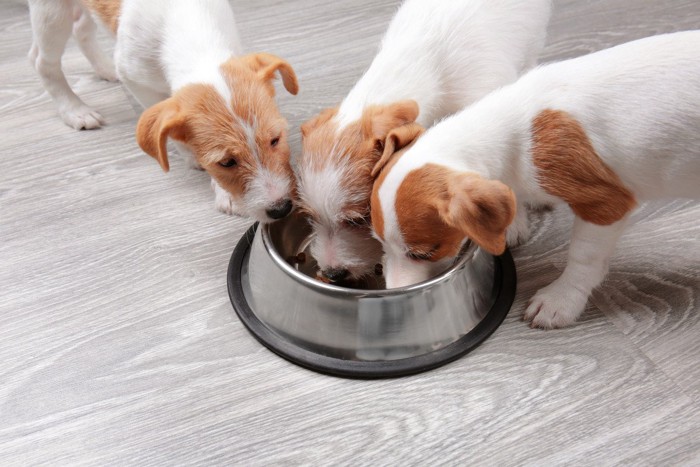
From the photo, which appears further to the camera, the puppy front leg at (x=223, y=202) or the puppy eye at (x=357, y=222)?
the puppy front leg at (x=223, y=202)

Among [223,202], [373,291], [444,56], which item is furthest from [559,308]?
[223,202]

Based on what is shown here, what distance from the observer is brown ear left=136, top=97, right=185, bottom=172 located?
206 cm

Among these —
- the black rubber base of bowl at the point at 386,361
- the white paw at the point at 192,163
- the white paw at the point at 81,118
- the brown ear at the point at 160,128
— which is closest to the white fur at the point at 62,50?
the white paw at the point at 81,118

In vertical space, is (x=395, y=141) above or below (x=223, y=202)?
above

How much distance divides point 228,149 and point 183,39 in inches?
20.6

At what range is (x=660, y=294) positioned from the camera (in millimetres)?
2170

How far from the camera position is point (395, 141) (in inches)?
74.4

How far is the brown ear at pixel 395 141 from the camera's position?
6.15 ft

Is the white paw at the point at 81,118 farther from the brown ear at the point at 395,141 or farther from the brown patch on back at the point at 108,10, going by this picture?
the brown ear at the point at 395,141

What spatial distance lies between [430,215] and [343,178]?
0.28 meters

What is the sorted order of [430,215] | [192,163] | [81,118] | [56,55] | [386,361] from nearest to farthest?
[430,215] → [386,361] → [192,163] → [56,55] → [81,118]

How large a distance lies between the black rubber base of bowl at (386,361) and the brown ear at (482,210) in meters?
0.42

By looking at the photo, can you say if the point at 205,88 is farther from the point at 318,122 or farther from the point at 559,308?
the point at 559,308

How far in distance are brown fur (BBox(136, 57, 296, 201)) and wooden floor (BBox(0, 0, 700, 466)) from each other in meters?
0.44
